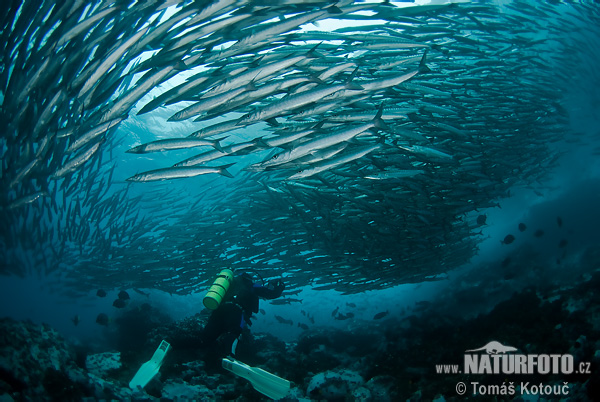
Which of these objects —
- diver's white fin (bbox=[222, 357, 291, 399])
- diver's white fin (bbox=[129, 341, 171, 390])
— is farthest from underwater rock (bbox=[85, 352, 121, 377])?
diver's white fin (bbox=[222, 357, 291, 399])

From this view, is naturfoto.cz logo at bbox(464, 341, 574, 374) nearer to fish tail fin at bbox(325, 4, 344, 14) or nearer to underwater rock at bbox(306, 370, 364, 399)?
underwater rock at bbox(306, 370, 364, 399)

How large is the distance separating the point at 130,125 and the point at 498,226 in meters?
54.4

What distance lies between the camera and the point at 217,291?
5.99 m

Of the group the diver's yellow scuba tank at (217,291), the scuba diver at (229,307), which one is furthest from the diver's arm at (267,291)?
the diver's yellow scuba tank at (217,291)

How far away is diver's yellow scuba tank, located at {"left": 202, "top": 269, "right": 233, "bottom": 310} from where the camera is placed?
5766 mm

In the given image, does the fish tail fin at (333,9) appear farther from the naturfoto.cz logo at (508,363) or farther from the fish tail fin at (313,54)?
the naturfoto.cz logo at (508,363)

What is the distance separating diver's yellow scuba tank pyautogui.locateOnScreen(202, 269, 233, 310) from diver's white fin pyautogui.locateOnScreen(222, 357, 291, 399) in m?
1.21

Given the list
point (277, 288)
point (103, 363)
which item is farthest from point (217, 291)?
point (103, 363)

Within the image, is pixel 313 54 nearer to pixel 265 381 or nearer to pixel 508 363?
pixel 265 381

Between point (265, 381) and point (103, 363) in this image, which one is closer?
point (265, 381)

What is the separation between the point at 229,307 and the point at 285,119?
177 inches

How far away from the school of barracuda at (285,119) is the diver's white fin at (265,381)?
376 centimetres

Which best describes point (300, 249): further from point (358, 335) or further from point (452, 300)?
point (452, 300)

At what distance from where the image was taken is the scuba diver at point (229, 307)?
239 inches
